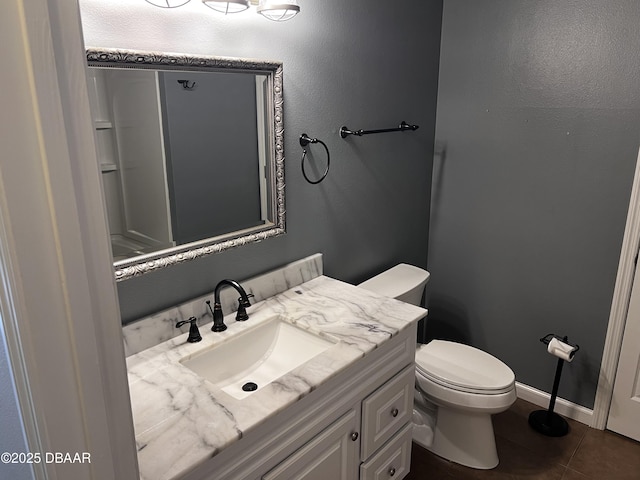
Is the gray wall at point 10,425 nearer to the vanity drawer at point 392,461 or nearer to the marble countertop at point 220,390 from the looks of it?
the marble countertop at point 220,390

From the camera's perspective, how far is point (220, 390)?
4.30 ft

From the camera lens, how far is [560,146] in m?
2.22

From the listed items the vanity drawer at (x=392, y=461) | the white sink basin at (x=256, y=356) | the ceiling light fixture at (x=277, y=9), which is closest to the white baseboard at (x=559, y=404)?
the vanity drawer at (x=392, y=461)

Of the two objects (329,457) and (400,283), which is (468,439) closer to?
(400,283)

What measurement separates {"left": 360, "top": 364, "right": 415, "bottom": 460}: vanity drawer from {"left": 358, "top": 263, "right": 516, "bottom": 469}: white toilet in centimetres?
27

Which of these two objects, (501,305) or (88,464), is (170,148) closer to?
(88,464)

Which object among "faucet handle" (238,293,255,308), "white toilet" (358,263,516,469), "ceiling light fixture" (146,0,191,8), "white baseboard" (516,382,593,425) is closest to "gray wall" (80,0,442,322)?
"ceiling light fixture" (146,0,191,8)

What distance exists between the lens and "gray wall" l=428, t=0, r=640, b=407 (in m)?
2.07

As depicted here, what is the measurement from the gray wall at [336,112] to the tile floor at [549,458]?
0.93 meters

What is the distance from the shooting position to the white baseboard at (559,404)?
2404mm

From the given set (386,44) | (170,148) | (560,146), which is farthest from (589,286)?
(170,148)

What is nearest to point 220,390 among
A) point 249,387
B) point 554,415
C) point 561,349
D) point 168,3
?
point 249,387

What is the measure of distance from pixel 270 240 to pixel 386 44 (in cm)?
106

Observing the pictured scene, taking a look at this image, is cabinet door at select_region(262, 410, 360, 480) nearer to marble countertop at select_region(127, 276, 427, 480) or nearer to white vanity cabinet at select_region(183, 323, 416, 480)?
white vanity cabinet at select_region(183, 323, 416, 480)
